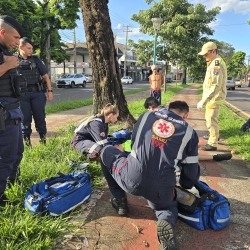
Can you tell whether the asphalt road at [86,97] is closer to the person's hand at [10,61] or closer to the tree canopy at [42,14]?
the tree canopy at [42,14]

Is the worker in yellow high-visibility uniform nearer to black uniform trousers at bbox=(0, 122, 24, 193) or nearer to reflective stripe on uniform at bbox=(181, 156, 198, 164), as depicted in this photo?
reflective stripe on uniform at bbox=(181, 156, 198, 164)

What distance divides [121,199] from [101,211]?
0.93ft

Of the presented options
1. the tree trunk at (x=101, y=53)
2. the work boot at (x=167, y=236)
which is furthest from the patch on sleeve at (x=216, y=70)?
the work boot at (x=167, y=236)

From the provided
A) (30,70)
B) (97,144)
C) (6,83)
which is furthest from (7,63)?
(30,70)

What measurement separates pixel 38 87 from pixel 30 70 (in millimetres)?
295

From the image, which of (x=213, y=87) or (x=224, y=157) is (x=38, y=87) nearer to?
(x=213, y=87)

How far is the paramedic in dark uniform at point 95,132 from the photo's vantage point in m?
3.28

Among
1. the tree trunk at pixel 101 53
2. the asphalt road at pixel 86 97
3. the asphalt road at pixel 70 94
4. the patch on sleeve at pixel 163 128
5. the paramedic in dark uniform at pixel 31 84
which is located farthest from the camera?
the asphalt road at pixel 70 94

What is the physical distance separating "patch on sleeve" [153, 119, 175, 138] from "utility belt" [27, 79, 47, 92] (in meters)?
2.68

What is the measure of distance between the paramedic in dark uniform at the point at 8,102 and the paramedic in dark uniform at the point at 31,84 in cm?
149

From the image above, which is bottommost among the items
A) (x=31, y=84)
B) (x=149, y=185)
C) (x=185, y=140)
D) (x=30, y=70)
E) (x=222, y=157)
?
(x=222, y=157)

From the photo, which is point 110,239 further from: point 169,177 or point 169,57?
point 169,57

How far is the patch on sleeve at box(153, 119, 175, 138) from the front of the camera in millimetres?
2096

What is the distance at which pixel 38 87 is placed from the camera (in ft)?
13.6
